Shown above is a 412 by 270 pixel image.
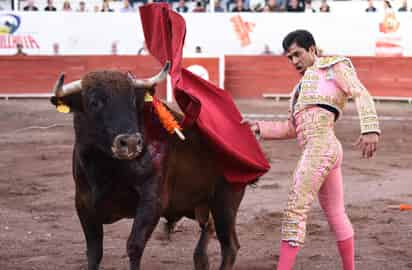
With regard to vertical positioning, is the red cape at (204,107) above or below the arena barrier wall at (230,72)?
above

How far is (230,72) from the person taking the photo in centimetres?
1717

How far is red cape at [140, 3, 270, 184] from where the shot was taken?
469cm

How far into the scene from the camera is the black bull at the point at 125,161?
416cm

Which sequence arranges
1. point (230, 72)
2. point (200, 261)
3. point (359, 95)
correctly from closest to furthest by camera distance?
point (359, 95), point (200, 261), point (230, 72)

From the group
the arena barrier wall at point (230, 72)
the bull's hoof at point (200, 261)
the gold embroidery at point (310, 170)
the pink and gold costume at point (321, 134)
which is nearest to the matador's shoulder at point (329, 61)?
the pink and gold costume at point (321, 134)

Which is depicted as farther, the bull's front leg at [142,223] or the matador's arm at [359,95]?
the bull's front leg at [142,223]

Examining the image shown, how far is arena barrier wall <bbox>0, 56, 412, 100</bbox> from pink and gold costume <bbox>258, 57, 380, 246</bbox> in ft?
38.9

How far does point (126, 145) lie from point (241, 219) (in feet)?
8.54

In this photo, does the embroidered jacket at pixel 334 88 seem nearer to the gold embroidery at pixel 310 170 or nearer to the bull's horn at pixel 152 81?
the gold embroidery at pixel 310 170

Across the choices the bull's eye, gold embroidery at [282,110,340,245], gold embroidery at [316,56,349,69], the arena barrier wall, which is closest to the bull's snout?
the bull's eye

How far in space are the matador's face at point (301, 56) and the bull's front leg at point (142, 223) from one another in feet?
3.06

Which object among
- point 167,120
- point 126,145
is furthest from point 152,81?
point 126,145

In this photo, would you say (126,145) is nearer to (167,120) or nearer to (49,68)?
(167,120)

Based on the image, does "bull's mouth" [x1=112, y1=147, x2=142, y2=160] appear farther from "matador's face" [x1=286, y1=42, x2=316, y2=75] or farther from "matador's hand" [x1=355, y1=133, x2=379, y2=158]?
"matador's hand" [x1=355, y1=133, x2=379, y2=158]
